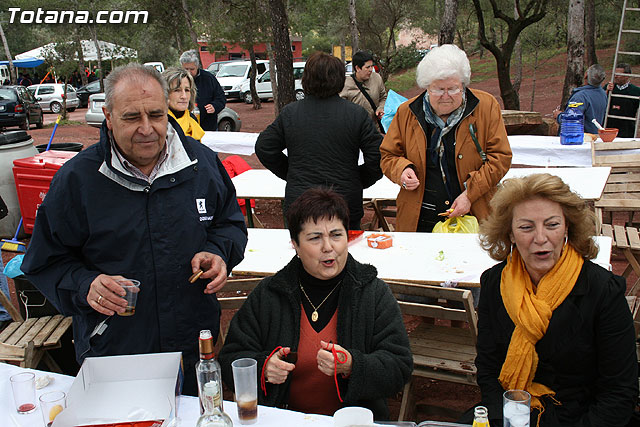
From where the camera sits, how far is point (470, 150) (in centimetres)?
365

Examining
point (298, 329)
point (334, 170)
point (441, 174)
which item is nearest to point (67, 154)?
point (334, 170)

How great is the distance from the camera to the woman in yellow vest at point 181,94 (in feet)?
16.8

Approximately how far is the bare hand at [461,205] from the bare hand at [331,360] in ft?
5.35

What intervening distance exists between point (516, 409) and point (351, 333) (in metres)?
0.77

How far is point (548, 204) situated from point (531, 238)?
0.15 metres

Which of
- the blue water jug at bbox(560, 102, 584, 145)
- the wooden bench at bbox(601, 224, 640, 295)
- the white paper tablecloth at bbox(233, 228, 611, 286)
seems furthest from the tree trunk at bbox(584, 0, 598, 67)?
the white paper tablecloth at bbox(233, 228, 611, 286)

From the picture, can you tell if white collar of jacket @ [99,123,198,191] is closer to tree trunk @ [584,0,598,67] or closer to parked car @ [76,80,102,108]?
tree trunk @ [584,0,598,67]

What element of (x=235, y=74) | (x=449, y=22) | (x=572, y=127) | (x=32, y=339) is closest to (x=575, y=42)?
(x=449, y=22)

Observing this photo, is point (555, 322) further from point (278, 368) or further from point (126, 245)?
point (126, 245)

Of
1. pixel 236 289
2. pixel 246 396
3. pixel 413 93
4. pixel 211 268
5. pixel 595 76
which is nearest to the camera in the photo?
pixel 246 396

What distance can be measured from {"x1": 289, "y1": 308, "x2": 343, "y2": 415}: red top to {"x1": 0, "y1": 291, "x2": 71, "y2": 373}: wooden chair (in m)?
1.67

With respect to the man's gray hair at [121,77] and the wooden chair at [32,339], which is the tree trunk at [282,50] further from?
the man's gray hair at [121,77]

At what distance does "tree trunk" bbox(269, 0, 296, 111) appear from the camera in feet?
33.2

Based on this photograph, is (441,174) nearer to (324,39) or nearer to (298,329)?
(298,329)
